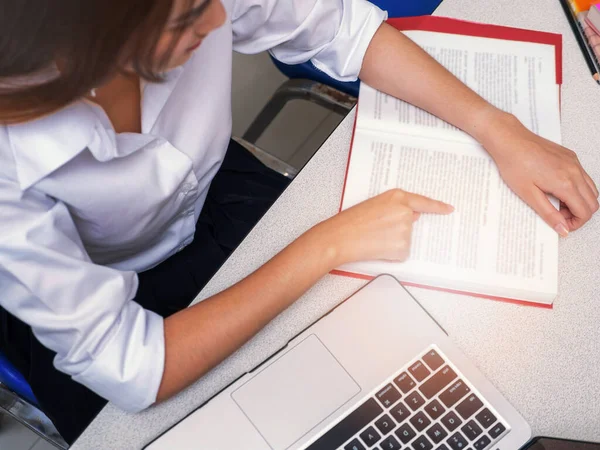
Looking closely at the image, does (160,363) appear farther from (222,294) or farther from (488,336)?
(488,336)

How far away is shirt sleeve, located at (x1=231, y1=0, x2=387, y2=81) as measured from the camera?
0.81m

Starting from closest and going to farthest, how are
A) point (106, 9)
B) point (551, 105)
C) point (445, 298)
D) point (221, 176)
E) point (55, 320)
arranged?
point (106, 9) → point (55, 320) → point (445, 298) → point (551, 105) → point (221, 176)

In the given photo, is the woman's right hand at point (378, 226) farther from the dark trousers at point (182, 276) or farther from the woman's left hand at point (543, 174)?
the dark trousers at point (182, 276)

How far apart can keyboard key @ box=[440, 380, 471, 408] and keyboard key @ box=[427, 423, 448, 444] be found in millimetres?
26

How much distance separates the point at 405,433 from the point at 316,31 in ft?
1.84

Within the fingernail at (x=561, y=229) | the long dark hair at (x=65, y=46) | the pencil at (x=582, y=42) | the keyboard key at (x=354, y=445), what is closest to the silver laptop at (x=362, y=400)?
the keyboard key at (x=354, y=445)

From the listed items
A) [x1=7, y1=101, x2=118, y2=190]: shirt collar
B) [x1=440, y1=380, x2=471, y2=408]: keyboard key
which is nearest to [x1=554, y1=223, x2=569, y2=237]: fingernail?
[x1=440, y1=380, x2=471, y2=408]: keyboard key

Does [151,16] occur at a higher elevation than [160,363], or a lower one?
higher

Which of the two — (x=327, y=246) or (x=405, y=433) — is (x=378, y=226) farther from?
(x=405, y=433)

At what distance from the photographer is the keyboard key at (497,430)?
598 mm

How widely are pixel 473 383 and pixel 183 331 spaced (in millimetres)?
330

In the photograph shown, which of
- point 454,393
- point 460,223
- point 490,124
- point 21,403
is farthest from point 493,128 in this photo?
point 21,403

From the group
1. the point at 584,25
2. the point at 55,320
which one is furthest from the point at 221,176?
the point at 584,25

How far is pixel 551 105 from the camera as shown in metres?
0.81
